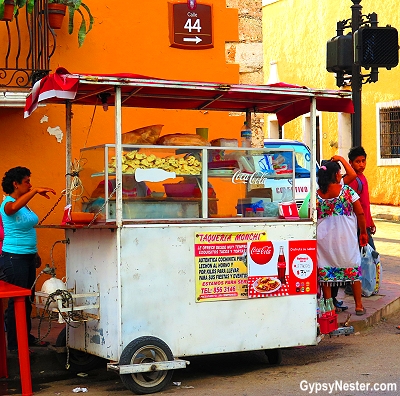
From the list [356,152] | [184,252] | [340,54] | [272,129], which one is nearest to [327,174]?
[356,152]

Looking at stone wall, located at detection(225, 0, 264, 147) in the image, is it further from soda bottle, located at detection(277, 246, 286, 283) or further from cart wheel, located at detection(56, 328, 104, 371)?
cart wheel, located at detection(56, 328, 104, 371)

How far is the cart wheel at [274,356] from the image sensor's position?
711 centimetres

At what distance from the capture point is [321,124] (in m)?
22.8

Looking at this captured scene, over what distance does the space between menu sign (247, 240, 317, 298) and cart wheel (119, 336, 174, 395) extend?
87 cm

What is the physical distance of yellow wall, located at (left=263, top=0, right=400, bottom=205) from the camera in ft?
65.7

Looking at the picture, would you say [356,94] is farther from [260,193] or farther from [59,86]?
[59,86]

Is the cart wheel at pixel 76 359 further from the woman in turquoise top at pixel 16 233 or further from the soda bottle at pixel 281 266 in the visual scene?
the soda bottle at pixel 281 266

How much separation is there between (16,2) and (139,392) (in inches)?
160

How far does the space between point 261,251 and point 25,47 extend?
3562 mm

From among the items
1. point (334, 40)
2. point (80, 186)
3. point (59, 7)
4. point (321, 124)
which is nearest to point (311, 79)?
point (321, 124)

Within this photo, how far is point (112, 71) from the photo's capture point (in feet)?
29.7

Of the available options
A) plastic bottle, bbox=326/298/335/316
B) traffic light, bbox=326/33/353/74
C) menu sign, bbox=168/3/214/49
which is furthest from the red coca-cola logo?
traffic light, bbox=326/33/353/74

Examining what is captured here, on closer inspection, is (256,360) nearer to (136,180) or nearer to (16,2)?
(136,180)

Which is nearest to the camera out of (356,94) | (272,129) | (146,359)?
(146,359)
